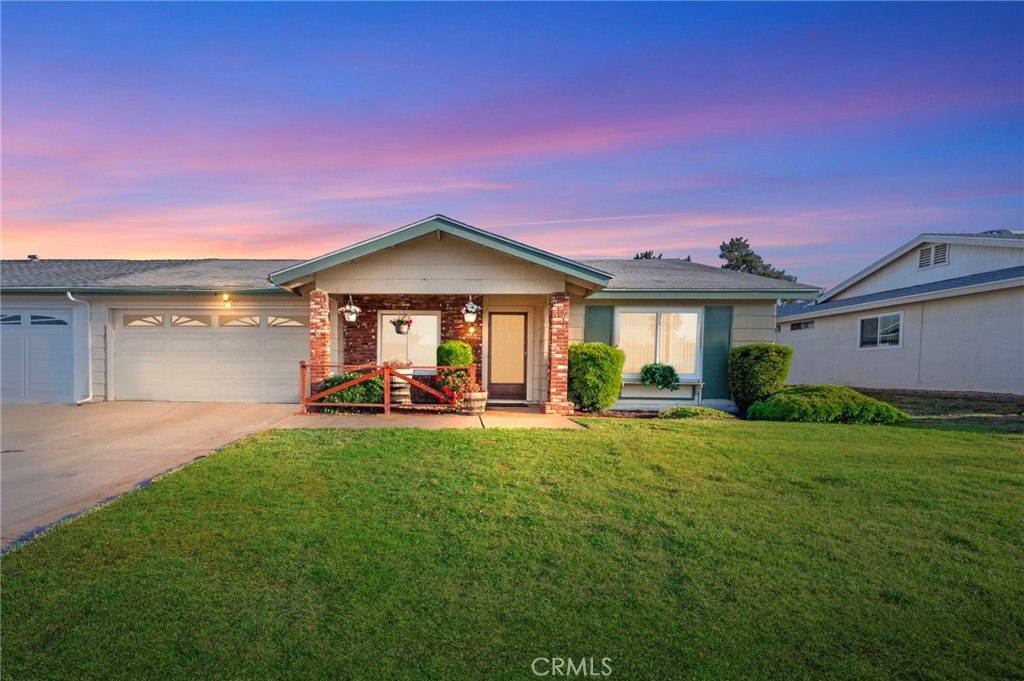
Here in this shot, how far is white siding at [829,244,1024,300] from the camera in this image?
13250mm

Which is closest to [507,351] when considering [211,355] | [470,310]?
[470,310]

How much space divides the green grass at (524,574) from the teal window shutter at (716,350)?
5840 mm

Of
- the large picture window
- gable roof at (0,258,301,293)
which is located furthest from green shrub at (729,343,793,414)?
gable roof at (0,258,301,293)

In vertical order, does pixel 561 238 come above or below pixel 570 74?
below

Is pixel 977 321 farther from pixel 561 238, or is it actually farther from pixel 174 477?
pixel 174 477

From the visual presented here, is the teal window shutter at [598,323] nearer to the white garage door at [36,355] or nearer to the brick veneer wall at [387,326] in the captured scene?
the brick veneer wall at [387,326]

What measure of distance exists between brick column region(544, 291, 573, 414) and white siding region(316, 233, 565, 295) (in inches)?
13.2

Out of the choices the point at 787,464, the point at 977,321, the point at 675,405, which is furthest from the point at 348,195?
the point at 977,321

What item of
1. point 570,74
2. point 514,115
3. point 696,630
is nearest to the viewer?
point 696,630

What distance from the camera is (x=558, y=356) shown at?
33.3 feet

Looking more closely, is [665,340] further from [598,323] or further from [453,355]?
[453,355]

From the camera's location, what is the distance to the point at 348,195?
13.3 m

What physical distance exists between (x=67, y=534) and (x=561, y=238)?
15894mm

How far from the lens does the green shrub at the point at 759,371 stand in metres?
10.8
